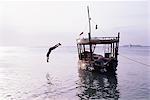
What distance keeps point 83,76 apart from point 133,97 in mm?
17159

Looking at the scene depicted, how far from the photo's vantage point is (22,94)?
30312 millimetres

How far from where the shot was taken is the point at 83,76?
45531 millimetres

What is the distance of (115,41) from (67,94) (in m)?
15.8

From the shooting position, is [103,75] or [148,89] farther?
[103,75]

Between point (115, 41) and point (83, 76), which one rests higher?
point (115, 41)

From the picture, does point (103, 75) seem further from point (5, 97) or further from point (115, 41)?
point (5, 97)

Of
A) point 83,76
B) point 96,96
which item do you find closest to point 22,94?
point 96,96

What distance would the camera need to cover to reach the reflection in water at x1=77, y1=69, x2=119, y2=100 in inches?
1172

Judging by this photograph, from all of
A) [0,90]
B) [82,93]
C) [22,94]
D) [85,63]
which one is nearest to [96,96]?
[82,93]

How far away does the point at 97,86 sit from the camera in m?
36.3

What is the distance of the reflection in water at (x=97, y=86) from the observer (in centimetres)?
2978

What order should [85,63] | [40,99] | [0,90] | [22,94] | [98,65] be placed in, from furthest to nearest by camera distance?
[85,63] < [98,65] < [0,90] < [22,94] < [40,99]

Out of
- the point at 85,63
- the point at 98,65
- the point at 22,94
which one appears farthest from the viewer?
the point at 85,63

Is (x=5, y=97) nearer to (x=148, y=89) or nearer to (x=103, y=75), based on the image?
(x=148, y=89)
